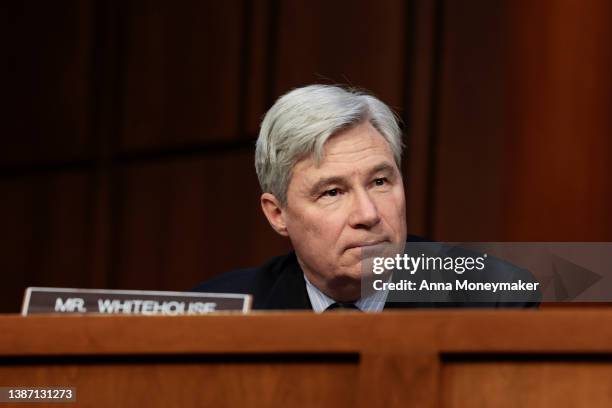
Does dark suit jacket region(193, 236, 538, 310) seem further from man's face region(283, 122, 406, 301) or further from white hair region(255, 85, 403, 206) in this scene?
white hair region(255, 85, 403, 206)

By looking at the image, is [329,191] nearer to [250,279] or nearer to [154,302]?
[250,279]

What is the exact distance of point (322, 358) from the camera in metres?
1.57

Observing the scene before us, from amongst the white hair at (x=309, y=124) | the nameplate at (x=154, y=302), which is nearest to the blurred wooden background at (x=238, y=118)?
the white hair at (x=309, y=124)

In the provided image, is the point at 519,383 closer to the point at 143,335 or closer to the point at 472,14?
the point at 143,335

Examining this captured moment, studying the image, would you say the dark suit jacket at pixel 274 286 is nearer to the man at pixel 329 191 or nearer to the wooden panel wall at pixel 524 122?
the man at pixel 329 191

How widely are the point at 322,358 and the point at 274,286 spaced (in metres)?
0.92

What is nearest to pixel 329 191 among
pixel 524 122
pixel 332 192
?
pixel 332 192

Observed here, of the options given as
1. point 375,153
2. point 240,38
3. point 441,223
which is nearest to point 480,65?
point 441,223

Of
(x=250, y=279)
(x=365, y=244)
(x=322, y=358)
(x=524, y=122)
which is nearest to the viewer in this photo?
(x=322, y=358)

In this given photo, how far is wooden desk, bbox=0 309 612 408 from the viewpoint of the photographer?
1.48 m

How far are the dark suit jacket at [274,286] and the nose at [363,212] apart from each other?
0.52 feet

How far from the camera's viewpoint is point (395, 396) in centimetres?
152

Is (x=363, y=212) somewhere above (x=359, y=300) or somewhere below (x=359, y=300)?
above

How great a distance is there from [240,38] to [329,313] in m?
2.71
